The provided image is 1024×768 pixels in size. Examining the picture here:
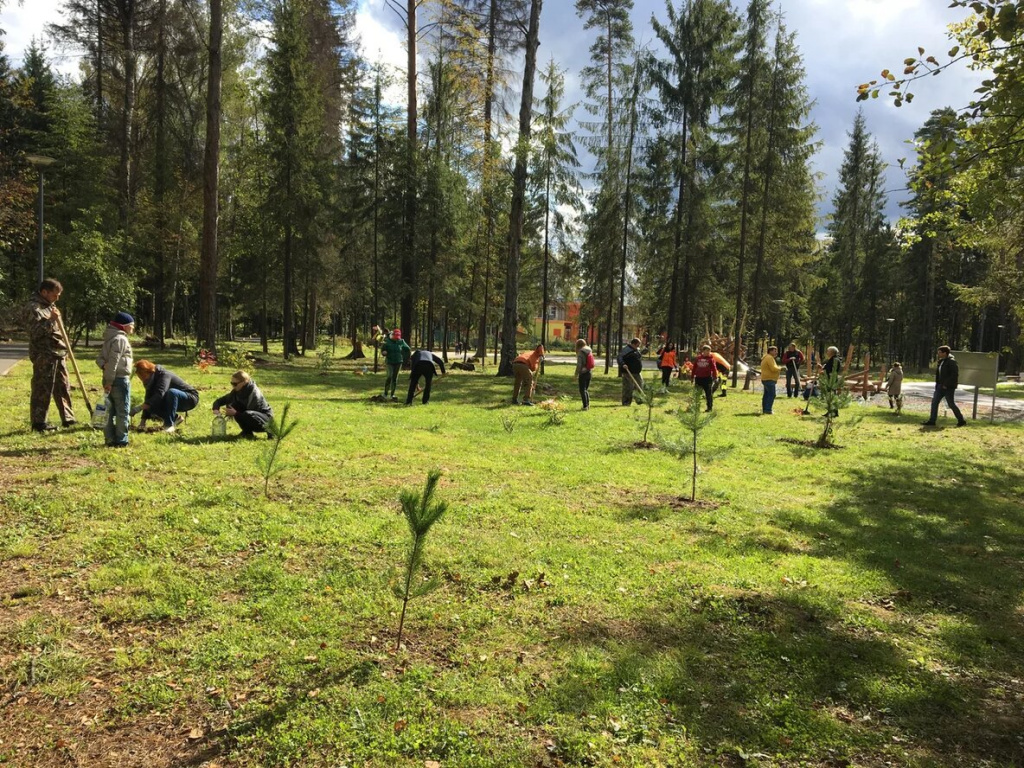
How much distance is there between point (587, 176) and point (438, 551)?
2541 centimetres

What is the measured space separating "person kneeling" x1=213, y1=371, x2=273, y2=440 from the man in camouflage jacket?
2.03 m

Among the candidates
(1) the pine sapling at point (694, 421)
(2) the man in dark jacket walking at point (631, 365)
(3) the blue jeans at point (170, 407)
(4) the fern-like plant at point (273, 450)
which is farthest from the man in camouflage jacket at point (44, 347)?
(2) the man in dark jacket walking at point (631, 365)

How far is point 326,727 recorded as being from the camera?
2.78 metres

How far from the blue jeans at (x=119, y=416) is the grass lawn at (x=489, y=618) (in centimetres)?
21

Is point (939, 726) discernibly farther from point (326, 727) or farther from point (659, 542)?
point (326, 727)

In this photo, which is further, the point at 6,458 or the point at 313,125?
the point at 313,125

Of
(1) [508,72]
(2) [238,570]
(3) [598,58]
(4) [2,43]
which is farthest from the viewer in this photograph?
(3) [598,58]

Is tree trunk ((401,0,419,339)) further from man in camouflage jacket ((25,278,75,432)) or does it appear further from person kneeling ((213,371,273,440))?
man in camouflage jacket ((25,278,75,432))

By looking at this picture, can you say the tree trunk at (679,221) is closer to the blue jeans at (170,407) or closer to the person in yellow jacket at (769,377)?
the person in yellow jacket at (769,377)

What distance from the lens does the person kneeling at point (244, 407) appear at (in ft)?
26.8

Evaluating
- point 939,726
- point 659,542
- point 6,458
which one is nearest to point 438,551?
point 659,542

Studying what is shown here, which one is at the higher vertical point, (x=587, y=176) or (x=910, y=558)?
(x=587, y=176)

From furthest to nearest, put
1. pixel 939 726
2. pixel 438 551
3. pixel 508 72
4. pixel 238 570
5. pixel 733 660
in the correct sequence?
pixel 508 72 < pixel 438 551 < pixel 238 570 < pixel 733 660 < pixel 939 726

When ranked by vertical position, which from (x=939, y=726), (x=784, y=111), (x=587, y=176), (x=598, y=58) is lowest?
(x=939, y=726)
